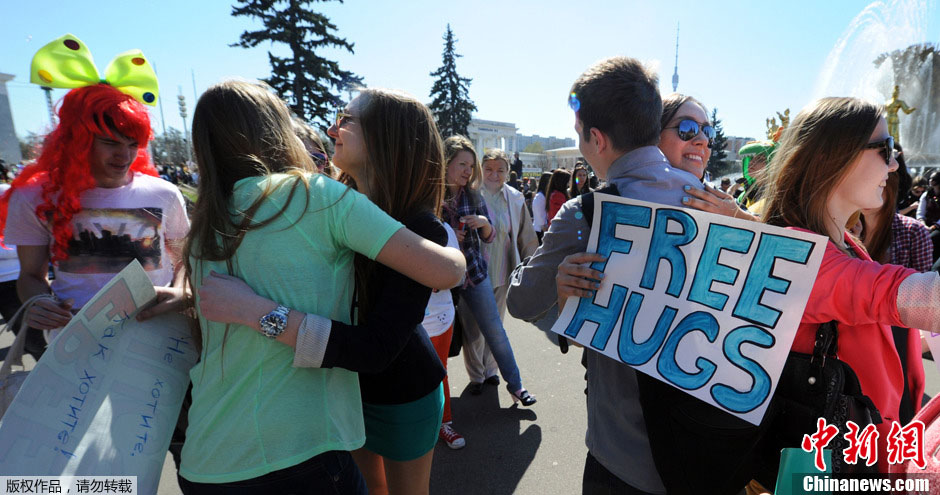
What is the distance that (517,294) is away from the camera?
1366 mm

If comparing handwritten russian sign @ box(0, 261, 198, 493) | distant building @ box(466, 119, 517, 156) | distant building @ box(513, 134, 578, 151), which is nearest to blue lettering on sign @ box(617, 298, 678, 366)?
handwritten russian sign @ box(0, 261, 198, 493)

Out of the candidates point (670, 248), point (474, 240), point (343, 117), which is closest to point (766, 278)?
point (670, 248)

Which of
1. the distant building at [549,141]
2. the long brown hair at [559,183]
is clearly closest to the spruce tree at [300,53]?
the long brown hair at [559,183]

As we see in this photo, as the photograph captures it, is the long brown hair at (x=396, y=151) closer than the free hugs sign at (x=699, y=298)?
No

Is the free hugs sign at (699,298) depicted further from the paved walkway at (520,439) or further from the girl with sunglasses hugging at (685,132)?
the paved walkway at (520,439)

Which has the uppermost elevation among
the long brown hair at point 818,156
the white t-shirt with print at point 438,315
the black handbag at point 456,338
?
the long brown hair at point 818,156

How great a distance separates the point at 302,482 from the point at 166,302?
2.30 feet

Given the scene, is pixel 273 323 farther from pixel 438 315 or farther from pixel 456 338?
pixel 456 338

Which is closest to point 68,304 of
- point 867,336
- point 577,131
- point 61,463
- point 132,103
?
point 132,103

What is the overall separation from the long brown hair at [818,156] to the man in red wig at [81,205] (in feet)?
7.65

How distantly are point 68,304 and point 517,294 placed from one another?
192 cm

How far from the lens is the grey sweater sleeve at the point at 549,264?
1336mm

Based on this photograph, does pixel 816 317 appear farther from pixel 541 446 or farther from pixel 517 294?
pixel 541 446

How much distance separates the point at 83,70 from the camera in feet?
6.77
